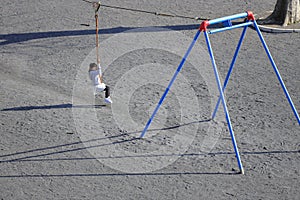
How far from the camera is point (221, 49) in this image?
9.35 meters

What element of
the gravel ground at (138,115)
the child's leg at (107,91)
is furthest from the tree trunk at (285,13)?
the child's leg at (107,91)

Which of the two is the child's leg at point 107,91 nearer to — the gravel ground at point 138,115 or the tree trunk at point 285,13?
the gravel ground at point 138,115

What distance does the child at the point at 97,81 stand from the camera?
293 inches

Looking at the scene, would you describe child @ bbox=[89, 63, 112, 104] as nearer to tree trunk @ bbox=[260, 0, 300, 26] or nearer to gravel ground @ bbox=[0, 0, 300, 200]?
gravel ground @ bbox=[0, 0, 300, 200]

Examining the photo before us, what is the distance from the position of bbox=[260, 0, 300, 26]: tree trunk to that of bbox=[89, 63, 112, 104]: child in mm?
3876

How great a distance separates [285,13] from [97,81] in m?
4.19

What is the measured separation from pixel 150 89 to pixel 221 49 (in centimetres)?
183

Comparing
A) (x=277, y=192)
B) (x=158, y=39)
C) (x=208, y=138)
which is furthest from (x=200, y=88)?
(x=277, y=192)

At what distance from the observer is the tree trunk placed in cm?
1005

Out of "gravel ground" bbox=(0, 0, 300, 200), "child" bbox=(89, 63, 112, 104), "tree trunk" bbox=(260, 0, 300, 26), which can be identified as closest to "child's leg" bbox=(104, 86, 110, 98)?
"child" bbox=(89, 63, 112, 104)

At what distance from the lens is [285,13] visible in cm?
1007

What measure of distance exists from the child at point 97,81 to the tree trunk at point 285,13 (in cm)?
388

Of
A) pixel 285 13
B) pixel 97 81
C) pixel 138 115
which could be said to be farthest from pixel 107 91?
pixel 285 13

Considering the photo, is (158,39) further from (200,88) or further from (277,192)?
(277,192)
